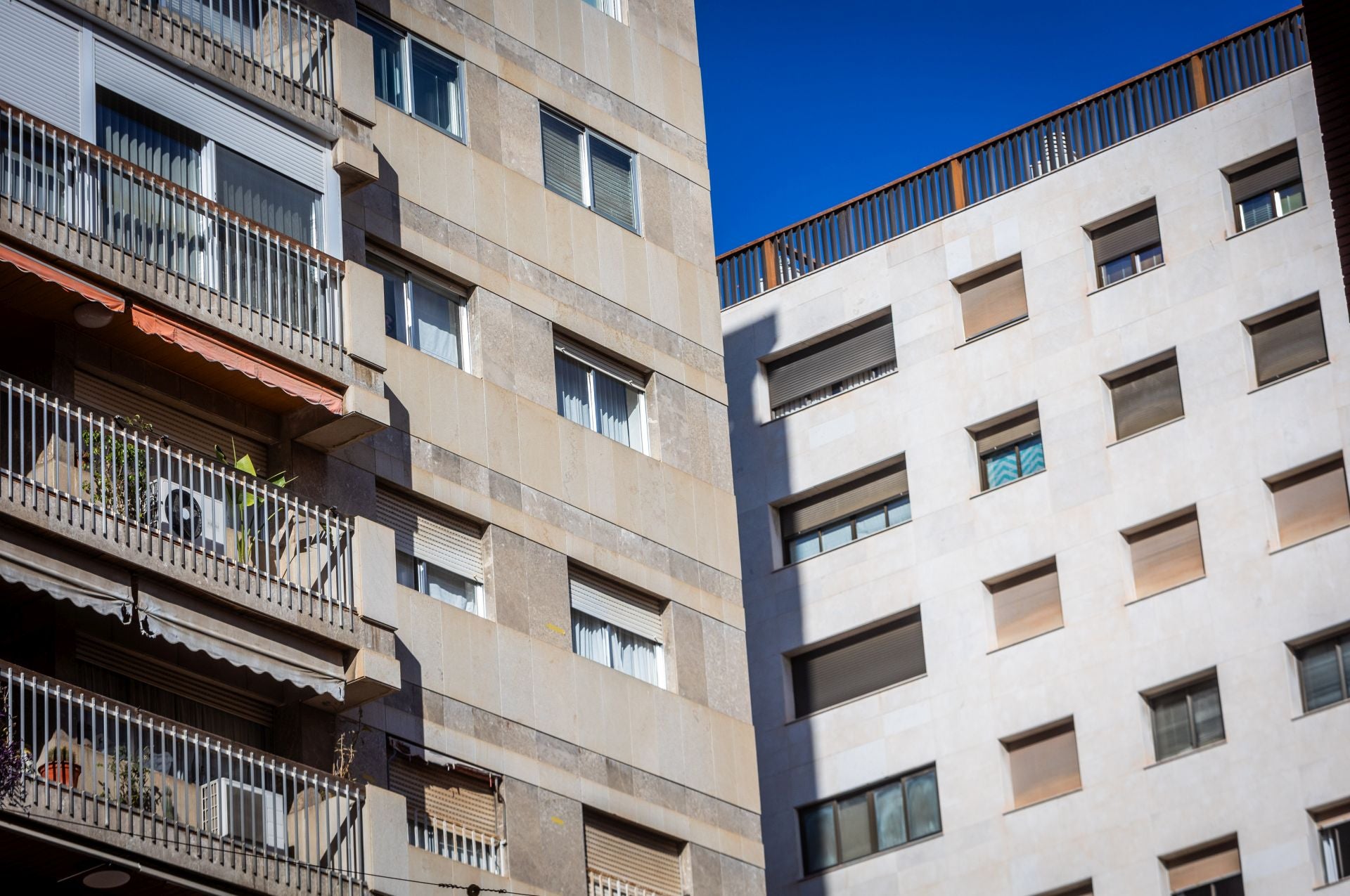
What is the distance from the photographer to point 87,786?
2152cm

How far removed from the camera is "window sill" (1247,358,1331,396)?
124ft

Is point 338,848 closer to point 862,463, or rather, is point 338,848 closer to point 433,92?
point 433,92

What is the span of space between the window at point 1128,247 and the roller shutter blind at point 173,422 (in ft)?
60.6

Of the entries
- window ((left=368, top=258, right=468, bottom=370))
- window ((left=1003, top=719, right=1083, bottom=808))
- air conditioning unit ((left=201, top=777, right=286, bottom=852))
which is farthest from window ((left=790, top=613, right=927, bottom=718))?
air conditioning unit ((left=201, top=777, right=286, bottom=852))

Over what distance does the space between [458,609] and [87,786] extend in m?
6.18

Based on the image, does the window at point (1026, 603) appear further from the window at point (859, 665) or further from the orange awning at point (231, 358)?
the orange awning at point (231, 358)

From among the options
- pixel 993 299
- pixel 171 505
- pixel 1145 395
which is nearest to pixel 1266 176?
pixel 1145 395

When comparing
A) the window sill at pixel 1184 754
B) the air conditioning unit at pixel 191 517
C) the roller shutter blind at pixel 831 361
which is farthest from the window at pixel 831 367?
the air conditioning unit at pixel 191 517

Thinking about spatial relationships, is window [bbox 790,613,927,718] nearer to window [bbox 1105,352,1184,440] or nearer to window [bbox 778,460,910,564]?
window [bbox 778,460,910,564]

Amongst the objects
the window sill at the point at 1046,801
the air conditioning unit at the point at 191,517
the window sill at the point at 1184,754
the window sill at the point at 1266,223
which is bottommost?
the air conditioning unit at the point at 191,517

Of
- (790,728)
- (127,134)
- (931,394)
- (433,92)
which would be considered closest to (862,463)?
(931,394)

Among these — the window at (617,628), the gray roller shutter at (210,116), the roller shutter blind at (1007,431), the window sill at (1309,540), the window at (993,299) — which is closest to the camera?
the gray roller shutter at (210,116)

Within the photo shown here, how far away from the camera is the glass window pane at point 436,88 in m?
29.8

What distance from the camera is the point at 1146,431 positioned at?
3900 centimetres
